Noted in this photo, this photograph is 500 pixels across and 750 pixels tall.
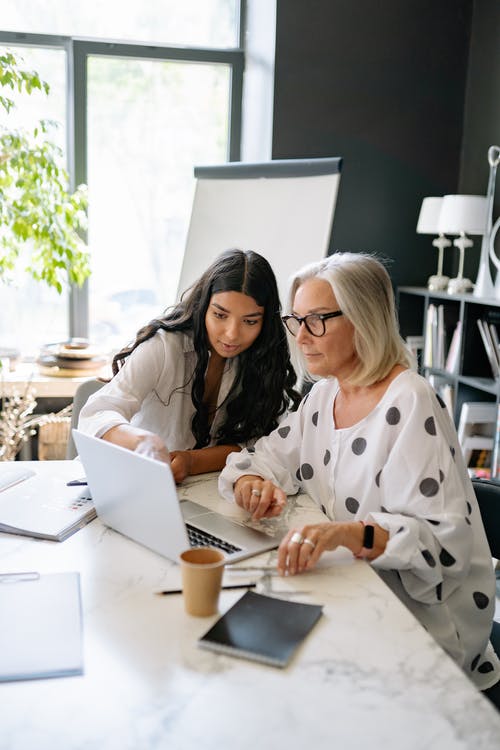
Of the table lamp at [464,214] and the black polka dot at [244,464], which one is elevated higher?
the table lamp at [464,214]

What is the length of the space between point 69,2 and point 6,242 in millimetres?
1392

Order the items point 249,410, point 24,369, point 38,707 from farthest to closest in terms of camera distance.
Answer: point 24,369
point 249,410
point 38,707

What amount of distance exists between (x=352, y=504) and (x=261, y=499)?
0.62 feet

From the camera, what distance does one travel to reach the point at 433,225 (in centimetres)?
359

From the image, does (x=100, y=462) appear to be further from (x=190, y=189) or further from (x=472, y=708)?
(x=190, y=189)

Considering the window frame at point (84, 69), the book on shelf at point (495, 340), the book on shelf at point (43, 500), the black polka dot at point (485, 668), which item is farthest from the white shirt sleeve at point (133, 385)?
Answer: the window frame at point (84, 69)

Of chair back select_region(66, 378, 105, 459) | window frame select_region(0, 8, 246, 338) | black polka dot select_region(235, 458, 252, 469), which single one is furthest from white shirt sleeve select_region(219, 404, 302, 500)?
window frame select_region(0, 8, 246, 338)

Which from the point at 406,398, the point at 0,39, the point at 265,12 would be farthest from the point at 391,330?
the point at 0,39

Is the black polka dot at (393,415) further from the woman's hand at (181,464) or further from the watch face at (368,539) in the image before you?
the woman's hand at (181,464)

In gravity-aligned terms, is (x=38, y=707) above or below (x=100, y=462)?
below

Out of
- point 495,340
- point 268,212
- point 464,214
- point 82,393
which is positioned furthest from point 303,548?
point 464,214

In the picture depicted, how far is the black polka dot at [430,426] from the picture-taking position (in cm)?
133

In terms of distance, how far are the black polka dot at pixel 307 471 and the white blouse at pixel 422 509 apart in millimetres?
63

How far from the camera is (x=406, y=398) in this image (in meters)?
1.38
